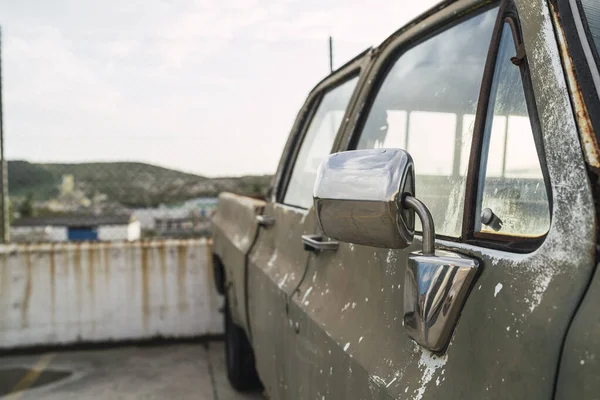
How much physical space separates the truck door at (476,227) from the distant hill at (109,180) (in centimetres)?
422

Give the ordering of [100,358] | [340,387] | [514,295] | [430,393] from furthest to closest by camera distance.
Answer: [100,358] → [340,387] → [430,393] → [514,295]

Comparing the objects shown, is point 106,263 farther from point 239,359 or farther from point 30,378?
point 239,359

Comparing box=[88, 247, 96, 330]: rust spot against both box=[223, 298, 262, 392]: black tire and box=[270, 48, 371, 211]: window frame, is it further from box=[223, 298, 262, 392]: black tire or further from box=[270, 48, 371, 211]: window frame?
box=[270, 48, 371, 211]: window frame

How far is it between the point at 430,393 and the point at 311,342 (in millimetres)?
686

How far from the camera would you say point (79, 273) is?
5.62 m

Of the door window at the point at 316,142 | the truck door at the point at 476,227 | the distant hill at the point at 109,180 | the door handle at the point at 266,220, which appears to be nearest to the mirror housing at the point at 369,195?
the truck door at the point at 476,227

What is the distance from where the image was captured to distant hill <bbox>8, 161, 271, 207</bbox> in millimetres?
6232

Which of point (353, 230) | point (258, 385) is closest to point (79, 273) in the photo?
point (258, 385)

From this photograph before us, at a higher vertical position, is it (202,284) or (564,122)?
(564,122)

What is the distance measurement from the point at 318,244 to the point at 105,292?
4.58m

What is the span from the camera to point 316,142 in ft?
8.51

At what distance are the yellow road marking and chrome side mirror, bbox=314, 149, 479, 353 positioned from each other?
443cm

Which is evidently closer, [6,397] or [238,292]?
[238,292]

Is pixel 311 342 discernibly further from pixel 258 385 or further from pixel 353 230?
pixel 258 385
